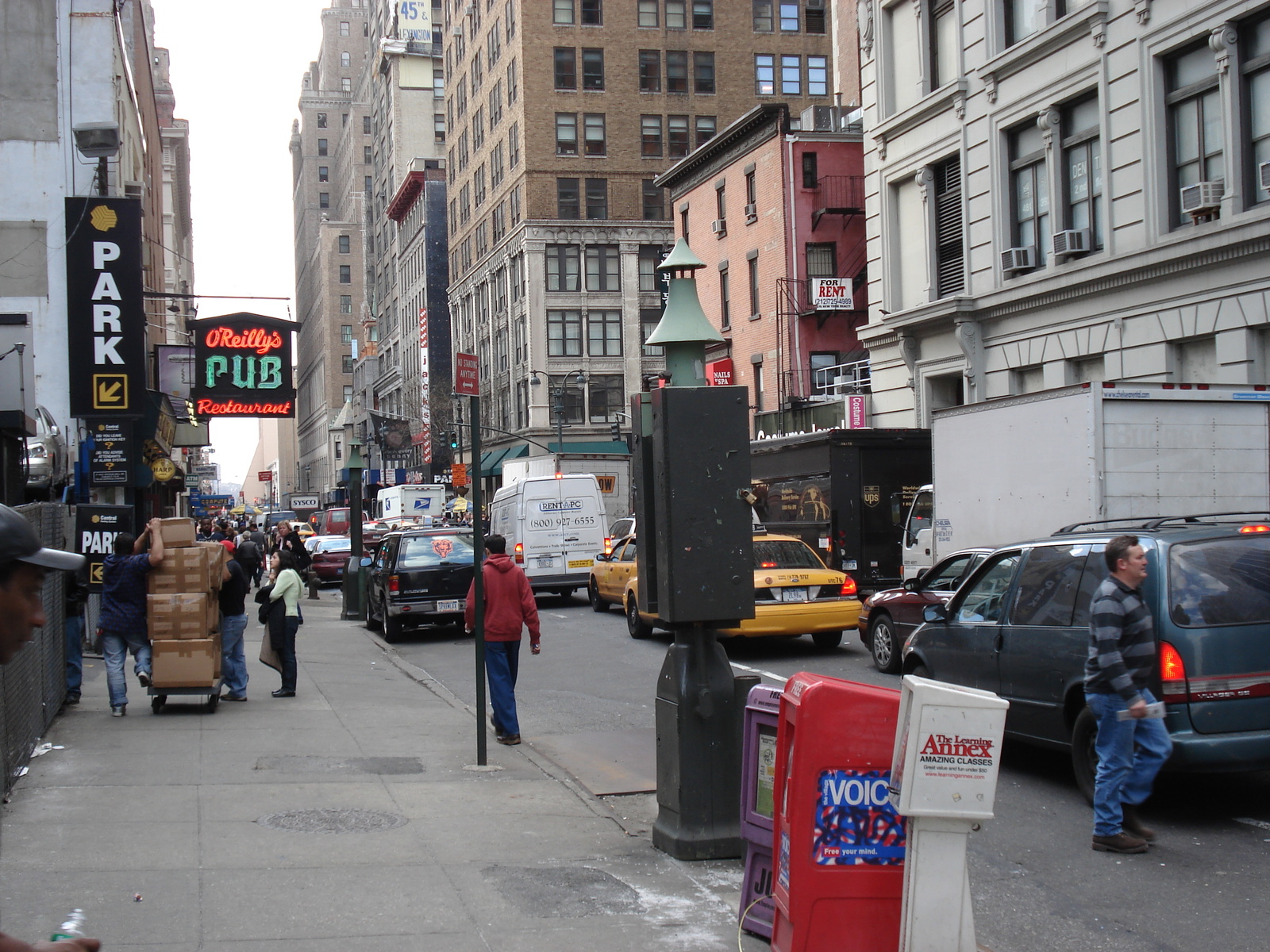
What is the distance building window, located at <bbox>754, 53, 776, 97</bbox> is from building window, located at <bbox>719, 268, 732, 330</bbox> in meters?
23.0

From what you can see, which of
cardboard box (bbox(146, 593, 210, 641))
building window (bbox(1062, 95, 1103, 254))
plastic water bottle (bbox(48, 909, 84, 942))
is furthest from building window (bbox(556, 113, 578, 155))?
plastic water bottle (bbox(48, 909, 84, 942))

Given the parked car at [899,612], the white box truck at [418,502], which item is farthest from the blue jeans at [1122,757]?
the white box truck at [418,502]

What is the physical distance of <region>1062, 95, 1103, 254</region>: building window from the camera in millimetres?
22688

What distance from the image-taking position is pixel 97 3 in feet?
84.0

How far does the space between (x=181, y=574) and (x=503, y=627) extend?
332 cm

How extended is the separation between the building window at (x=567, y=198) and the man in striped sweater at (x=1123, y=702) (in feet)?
195

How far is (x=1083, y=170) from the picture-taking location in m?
23.1

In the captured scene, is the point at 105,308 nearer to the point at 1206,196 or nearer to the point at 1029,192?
the point at 1029,192

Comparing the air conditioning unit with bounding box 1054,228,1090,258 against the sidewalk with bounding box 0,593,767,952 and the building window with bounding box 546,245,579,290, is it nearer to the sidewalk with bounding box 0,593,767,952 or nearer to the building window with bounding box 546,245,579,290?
the sidewalk with bounding box 0,593,767,952

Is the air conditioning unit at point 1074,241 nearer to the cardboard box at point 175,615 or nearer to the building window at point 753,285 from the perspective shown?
the cardboard box at point 175,615

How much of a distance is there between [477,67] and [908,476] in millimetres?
56791

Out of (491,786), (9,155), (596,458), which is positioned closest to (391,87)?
(596,458)

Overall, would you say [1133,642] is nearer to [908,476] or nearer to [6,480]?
[6,480]

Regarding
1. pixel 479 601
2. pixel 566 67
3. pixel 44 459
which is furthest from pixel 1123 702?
pixel 566 67
